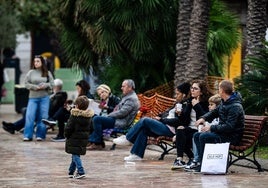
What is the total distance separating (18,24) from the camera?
42.5 m

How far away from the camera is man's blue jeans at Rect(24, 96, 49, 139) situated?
769 inches

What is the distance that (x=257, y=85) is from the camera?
16453 millimetres

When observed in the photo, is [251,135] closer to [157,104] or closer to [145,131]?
[145,131]

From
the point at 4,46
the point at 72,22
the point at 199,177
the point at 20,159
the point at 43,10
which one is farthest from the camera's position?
the point at 43,10

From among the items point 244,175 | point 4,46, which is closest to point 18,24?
point 4,46

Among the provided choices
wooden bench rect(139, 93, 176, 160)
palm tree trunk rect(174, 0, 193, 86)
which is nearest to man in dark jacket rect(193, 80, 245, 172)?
wooden bench rect(139, 93, 176, 160)

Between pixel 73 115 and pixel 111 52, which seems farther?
pixel 111 52

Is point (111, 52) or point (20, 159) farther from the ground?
point (111, 52)

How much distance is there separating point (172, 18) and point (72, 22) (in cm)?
297

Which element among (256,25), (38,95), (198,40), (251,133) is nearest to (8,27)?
(38,95)

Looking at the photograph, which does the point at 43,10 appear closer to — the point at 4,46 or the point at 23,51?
the point at 4,46

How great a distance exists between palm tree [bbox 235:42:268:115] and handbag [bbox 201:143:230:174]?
10.5 ft

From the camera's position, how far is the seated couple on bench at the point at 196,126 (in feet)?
43.9

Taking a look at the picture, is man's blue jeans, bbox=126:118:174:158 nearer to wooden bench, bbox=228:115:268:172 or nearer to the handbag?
wooden bench, bbox=228:115:268:172
